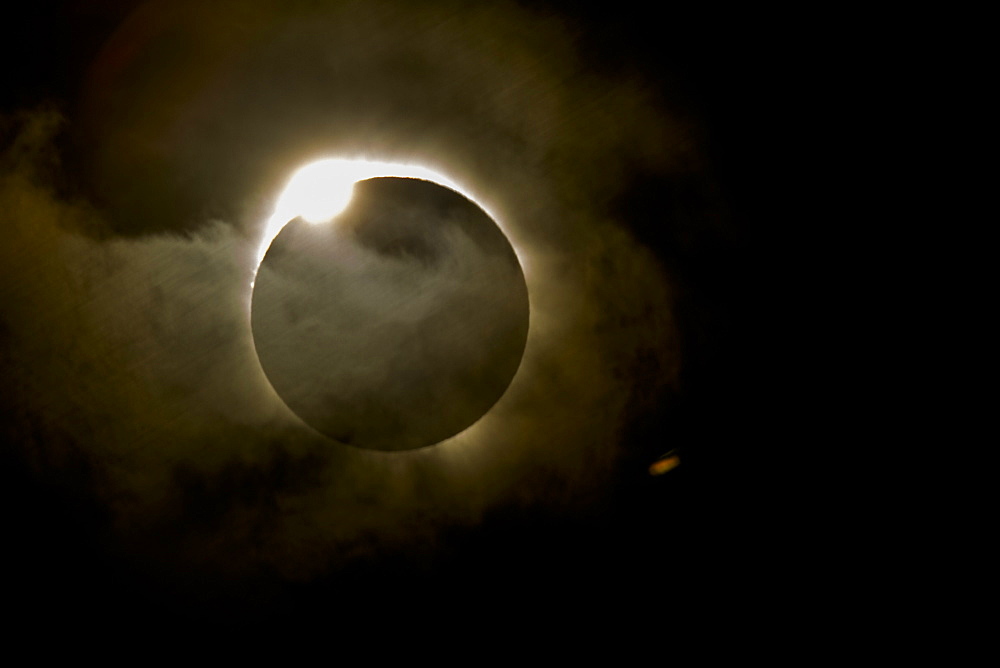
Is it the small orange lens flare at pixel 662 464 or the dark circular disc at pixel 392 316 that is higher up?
the dark circular disc at pixel 392 316

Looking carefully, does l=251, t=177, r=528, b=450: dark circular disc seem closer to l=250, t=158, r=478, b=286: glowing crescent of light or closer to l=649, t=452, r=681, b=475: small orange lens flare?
l=250, t=158, r=478, b=286: glowing crescent of light

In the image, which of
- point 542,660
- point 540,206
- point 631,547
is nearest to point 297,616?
point 542,660

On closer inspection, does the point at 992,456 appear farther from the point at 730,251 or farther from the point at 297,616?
the point at 297,616

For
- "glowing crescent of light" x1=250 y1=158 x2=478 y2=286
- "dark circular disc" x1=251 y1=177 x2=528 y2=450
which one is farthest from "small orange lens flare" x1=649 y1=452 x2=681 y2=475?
"glowing crescent of light" x1=250 y1=158 x2=478 y2=286

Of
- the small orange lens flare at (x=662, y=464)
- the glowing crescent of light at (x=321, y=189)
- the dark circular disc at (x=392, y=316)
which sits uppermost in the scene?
the glowing crescent of light at (x=321, y=189)

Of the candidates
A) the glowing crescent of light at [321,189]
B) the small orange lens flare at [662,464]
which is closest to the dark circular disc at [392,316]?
the glowing crescent of light at [321,189]

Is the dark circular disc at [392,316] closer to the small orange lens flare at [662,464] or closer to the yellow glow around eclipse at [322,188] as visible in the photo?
the yellow glow around eclipse at [322,188]

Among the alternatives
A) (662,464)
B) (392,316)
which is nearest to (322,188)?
(392,316)
